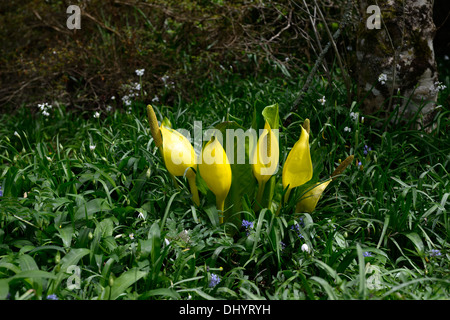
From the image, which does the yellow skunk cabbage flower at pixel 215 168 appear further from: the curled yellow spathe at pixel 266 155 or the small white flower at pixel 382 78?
the small white flower at pixel 382 78

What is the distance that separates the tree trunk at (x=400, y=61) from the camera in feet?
9.02

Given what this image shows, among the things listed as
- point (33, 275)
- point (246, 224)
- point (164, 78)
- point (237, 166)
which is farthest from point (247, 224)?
point (164, 78)

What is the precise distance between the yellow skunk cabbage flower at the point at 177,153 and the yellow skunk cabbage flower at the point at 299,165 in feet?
1.33

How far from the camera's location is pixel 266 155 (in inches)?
70.6

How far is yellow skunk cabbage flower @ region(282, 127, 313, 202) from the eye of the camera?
→ 71.6 inches

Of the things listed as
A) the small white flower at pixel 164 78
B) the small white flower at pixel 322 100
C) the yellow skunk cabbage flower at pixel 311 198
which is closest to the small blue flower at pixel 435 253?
the yellow skunk cabbage flower at pixel 311 198

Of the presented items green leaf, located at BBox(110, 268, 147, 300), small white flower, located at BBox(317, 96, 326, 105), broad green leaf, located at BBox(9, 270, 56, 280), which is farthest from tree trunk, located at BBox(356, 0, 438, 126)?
broad green leaf, located at BBox(9, 270, 56, 280)

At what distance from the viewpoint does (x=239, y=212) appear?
6.15 ft

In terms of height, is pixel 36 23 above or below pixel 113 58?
above

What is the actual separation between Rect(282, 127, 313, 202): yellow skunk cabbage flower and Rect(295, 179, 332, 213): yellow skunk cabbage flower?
0.38 ft

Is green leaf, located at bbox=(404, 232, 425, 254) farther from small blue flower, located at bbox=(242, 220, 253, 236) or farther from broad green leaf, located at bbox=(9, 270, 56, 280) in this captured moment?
broad green leaf, located at bbox=(9, 270, 56, 280)

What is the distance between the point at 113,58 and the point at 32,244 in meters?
3.04

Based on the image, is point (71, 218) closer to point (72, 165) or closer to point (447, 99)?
point (72, 165)
